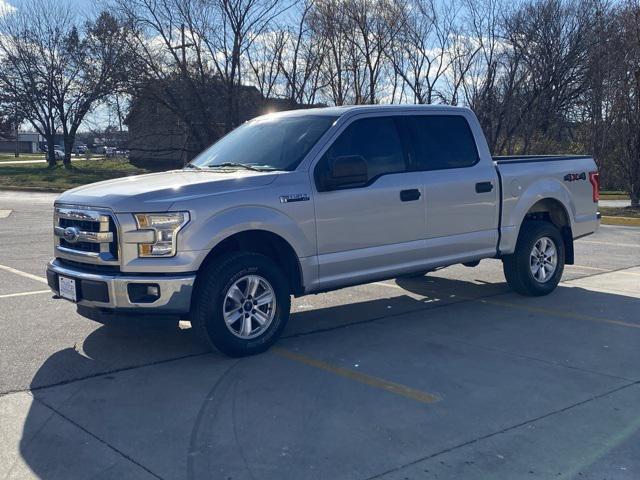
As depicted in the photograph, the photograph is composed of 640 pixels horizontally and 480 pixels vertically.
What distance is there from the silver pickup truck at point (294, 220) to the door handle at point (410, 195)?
37mm

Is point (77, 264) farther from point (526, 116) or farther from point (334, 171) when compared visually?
point (526, 116)

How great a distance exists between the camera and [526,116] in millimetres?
25375

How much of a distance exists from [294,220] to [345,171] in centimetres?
60

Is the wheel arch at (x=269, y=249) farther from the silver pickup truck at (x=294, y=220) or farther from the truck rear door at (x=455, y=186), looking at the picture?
the truck rear door at (x=455, y=186)

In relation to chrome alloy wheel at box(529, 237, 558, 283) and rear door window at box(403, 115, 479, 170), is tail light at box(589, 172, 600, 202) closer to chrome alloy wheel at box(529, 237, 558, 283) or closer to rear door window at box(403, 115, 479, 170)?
chrome alloy wheel at box(529, 237, 558, 283)

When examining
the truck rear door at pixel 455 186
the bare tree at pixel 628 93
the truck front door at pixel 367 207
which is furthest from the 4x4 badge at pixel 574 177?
the bare tree at pixel 628 93

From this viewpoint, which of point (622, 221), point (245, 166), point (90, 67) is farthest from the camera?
point (90, 67)

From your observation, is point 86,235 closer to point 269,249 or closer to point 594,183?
point 269,249

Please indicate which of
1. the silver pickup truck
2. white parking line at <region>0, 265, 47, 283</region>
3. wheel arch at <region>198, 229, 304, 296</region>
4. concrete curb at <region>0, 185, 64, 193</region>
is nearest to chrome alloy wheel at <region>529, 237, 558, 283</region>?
the silver pickup truck

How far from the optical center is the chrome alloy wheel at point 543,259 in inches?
333

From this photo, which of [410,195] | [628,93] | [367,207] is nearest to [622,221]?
[628,93]

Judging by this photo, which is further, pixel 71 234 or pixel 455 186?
pixel 455 186

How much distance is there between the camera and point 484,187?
7.78m

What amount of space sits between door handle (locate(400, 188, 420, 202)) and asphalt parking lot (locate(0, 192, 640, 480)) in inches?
48.2
